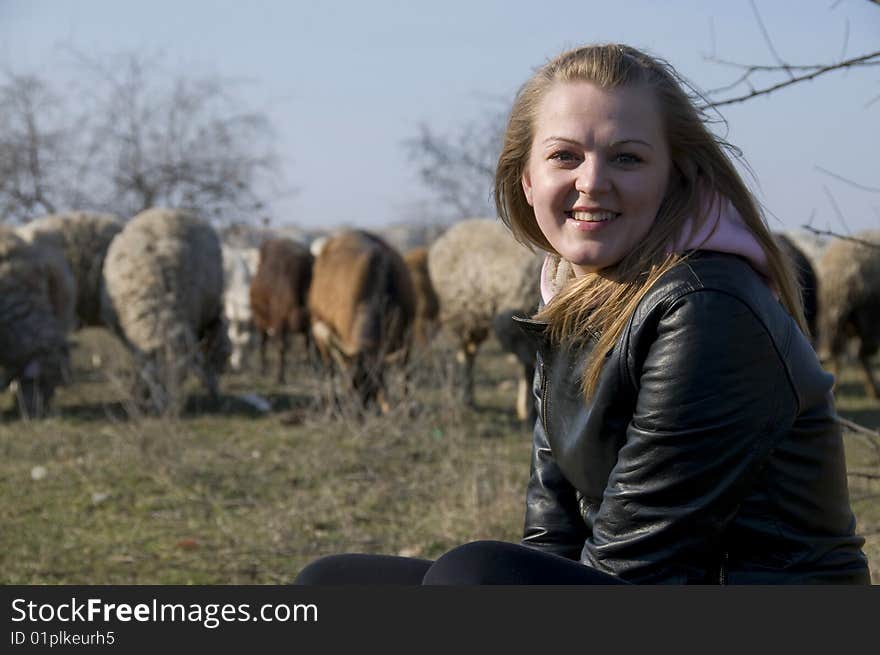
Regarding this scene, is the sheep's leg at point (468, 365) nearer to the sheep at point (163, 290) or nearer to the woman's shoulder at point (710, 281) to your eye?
the sheep at point (163, 290)

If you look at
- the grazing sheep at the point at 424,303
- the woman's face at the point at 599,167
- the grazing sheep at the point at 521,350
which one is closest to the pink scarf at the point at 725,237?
the woman's face at the point at 599,167

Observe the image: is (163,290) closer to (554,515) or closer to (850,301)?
(850,301)

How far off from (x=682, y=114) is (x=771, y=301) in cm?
48

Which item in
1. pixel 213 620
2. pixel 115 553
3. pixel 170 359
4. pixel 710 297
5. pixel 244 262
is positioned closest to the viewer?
pixel 710 297

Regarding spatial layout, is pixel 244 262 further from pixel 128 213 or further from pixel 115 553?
pixel 115 553

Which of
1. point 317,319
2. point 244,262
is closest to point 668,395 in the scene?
point 317,319

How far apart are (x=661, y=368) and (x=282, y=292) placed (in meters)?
13.5

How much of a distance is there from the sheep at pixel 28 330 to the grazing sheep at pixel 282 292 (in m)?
3.56

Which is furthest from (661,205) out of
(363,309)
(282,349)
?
(282,349)

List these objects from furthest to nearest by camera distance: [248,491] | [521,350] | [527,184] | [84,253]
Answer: [84,253], [521,350], [248,491], [527,184]

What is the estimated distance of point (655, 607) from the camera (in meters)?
2.21

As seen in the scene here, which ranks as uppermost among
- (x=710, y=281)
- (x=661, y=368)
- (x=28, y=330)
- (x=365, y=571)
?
(x=710, y=281)

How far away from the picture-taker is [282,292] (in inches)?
609

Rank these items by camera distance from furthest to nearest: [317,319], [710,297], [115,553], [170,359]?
[317,319] < [170,359] < [115,553] < [710,297]
